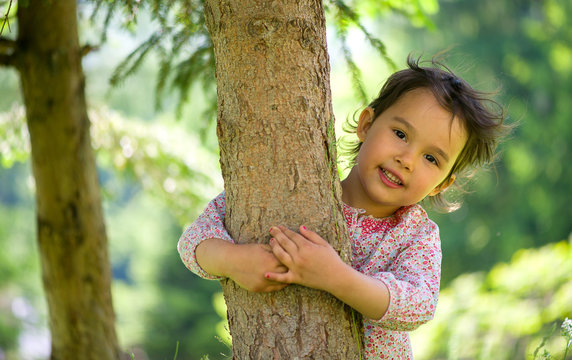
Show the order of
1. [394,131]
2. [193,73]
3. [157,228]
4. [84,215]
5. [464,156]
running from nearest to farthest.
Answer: [394,131], [464,156], [193,73], [84,215], [157,228]

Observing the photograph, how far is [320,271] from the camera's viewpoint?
1.67 m

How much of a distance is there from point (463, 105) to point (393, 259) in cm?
60

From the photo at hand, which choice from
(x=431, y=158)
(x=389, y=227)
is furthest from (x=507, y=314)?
(x=431, y=158)

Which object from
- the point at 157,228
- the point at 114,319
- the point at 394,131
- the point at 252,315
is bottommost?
the point at 252,315

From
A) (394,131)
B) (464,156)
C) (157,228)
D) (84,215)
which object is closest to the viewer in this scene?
(394,131)

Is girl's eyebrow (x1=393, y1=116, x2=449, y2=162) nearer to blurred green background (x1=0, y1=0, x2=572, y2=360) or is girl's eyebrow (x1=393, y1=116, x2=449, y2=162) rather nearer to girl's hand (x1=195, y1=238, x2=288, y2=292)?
girl's hand (x1=195, y1=238, x2=288, y2=292)

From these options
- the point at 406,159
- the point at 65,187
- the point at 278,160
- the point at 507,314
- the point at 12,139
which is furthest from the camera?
the point at 12,139

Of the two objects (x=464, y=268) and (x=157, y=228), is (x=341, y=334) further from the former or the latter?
(x=157, y=228)

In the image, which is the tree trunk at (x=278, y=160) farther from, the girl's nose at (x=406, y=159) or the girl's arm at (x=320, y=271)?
the girl's nose at (x=406, y=159)

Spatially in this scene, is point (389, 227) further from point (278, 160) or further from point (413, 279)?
point (278, 160)

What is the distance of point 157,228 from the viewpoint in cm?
1947

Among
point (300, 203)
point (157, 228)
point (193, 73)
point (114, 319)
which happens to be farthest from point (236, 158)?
point (157, 228)

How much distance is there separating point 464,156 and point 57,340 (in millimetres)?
2907

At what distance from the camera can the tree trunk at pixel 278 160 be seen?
5.71 feet
